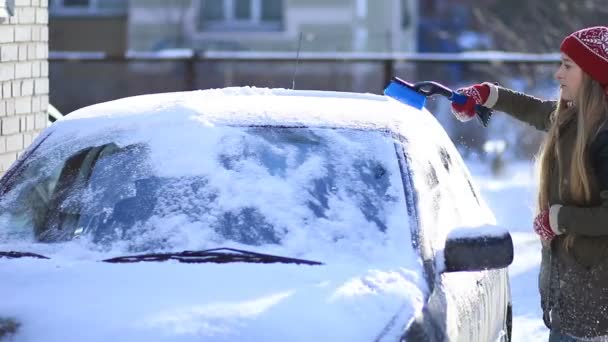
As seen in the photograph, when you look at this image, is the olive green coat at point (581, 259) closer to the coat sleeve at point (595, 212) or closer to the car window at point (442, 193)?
the coat sleeve at point (595, 212)

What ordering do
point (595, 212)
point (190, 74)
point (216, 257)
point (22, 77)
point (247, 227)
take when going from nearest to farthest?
point (216, 257), point (247, 227), point (595, 212), point (22, 77), point (190, 74)

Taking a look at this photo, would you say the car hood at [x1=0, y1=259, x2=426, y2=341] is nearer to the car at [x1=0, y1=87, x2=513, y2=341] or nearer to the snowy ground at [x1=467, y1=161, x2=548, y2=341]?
the car at [x1=0, y1=87, x2=513, y2=341]

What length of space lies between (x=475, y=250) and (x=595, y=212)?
2.19 feet

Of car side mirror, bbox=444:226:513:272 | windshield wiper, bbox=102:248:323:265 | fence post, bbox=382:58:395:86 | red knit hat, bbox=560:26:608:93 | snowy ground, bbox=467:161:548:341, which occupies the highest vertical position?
red knit hat, bbox=560:26:608:93

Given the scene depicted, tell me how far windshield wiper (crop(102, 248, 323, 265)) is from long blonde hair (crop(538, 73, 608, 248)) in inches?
43.4

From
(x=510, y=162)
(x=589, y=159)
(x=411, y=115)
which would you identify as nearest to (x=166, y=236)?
(x=411, y=115)

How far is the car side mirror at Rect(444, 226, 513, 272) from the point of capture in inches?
149

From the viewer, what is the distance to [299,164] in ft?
13.7

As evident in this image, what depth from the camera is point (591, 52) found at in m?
4.47

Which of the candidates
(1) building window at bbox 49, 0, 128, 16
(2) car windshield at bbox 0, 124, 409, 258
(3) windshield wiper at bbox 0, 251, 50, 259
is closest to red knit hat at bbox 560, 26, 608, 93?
(2) car windshield at bbox 0, 124, 409, 258

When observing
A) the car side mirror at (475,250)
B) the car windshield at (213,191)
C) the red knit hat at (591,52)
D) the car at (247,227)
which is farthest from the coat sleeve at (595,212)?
the car windshield at (213,191)

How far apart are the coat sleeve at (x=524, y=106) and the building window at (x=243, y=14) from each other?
20.1m

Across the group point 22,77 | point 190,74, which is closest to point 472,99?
point 22,77

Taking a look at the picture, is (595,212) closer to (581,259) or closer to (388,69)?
(581,259)
